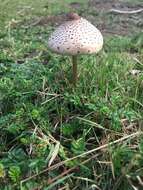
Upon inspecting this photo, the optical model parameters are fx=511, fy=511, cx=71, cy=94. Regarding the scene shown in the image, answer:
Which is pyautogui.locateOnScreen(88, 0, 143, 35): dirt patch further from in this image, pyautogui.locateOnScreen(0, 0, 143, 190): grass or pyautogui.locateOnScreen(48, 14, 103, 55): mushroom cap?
pyautogui.locateOnScreen(48, 14, 103, 55): mushroom cap

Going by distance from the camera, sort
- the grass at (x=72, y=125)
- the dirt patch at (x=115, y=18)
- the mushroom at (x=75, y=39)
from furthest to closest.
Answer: the dirt patch at (x=115, y=18) → the mushroom at (x=75, y=39) → the grass at (x=72, y=125)

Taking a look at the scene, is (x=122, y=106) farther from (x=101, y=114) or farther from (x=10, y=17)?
(x=10, y=17)

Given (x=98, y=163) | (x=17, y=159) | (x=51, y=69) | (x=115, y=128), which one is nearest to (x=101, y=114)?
(x=115, y=128)

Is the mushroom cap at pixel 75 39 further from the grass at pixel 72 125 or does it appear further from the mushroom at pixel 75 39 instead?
the grass at pixel 72 125

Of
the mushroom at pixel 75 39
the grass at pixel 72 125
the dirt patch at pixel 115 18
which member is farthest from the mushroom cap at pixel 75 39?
the dirt patch at pixel 115 18

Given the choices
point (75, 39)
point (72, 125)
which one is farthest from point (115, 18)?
point (72, 125)

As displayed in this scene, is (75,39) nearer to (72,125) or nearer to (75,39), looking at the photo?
(75,39)

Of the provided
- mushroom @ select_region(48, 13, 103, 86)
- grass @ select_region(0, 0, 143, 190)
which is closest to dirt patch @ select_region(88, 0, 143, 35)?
grass @ select_region(0, 0, 143, 190)
